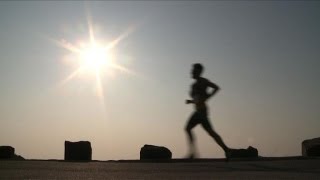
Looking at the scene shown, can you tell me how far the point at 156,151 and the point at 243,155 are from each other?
3.72 m

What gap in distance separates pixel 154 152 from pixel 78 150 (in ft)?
11.0

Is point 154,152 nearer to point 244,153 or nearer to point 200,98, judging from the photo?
point 244,153

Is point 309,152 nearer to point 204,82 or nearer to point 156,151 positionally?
point 156,151

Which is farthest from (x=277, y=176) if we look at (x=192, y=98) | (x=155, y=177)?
(x=192, y=98)

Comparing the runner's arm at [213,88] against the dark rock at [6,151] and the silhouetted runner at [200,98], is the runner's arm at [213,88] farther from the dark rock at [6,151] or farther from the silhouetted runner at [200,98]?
the dark rock at [6,151]

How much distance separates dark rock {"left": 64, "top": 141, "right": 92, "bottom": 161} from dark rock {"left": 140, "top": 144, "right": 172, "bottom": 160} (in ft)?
7.93

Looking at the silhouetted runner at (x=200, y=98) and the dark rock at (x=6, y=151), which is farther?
the dark rock at (x=6, y=151)

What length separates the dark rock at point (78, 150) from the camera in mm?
21087

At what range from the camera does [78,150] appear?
2120cm

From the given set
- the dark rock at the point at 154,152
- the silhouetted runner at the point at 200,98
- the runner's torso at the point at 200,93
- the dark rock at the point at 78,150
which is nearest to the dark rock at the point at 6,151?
the dark rock at the point at 78,150

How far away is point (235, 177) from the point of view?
916 centimetres

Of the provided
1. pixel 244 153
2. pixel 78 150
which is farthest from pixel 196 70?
pixel 244 153

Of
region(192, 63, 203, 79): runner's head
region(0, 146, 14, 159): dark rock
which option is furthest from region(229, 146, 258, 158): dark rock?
region(192, 63, 203, 79): runner's head

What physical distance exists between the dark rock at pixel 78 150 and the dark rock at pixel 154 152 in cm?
242
